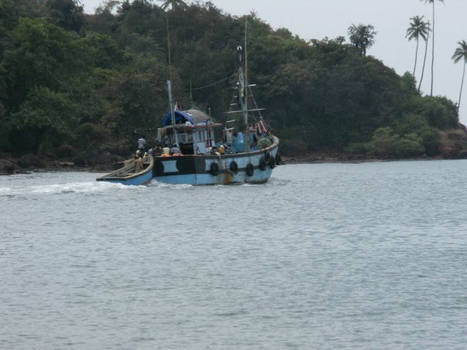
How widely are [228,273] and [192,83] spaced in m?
92.8

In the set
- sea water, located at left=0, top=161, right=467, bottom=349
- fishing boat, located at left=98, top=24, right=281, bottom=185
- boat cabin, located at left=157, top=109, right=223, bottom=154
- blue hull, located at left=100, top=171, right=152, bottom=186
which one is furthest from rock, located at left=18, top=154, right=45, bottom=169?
sea water, located at left=0, top=161, right=467, bottom=349

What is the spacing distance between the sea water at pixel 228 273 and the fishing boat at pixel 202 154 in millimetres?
2894

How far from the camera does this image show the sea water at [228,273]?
19375 millimetres

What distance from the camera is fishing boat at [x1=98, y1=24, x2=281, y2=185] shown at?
5297cm

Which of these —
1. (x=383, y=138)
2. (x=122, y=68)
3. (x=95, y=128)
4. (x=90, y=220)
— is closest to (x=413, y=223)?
(x=90, y=220)

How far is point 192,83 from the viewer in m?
118

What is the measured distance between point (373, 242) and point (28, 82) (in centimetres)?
5891

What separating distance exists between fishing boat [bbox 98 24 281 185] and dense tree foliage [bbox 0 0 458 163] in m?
30.7

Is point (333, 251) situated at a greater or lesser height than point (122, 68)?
lesser

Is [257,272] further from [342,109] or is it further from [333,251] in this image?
[342,109]

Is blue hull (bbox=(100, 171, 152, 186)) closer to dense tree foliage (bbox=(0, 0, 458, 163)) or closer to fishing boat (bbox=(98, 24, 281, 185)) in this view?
fishing boat (bbox=(98, 24, 281, 185))

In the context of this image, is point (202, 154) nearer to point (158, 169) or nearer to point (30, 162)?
point (158, 169)

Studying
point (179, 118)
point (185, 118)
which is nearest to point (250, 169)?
point (185, 118)

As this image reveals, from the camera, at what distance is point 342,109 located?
408ft
